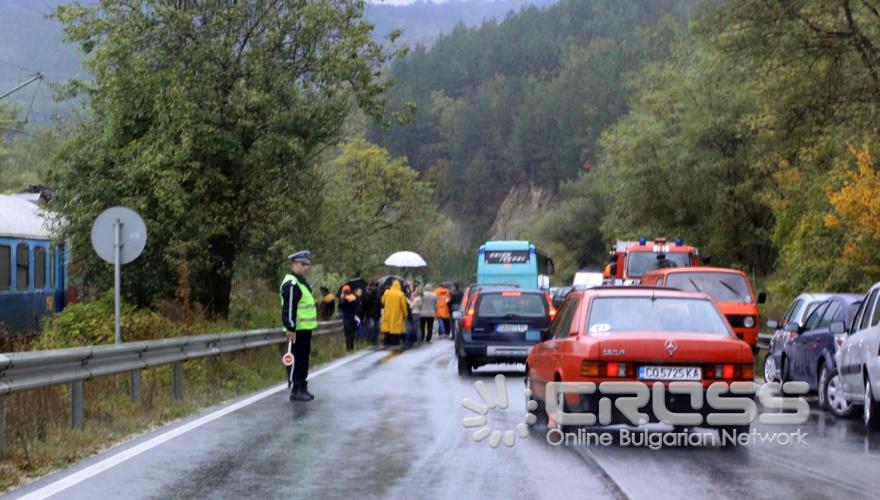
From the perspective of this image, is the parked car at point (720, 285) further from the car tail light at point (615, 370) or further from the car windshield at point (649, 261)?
the car tail light at point (615, 370)

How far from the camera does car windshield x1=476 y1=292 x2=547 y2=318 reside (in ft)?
77.2

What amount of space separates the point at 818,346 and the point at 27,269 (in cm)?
1791

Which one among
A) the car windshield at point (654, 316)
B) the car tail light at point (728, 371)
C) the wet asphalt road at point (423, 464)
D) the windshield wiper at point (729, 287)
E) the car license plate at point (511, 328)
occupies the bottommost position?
the wet asphalt road at point (423, 464)

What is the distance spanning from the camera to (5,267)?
88.3 feet

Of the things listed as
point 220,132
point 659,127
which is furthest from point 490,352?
point 659,127

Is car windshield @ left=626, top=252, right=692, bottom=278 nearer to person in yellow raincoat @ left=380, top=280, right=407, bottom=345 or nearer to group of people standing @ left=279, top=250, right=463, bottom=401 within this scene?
group of people standing @ left=279, top=250, right=463, bottom=401

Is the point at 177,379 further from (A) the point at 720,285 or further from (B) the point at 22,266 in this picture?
(B) the point at 22,266

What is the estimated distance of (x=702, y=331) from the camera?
1209 cm

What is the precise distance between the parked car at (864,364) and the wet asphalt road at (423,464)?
0.34 meters

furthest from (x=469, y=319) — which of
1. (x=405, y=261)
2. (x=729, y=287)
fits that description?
(x=405, y=261)

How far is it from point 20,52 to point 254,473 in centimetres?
18882

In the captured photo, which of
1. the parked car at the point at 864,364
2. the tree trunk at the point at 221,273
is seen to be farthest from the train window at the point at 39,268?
the parked car at the point at 864,364

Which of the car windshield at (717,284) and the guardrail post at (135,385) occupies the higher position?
the car windshield at (717,284)

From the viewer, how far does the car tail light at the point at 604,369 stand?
11516 millimetres
